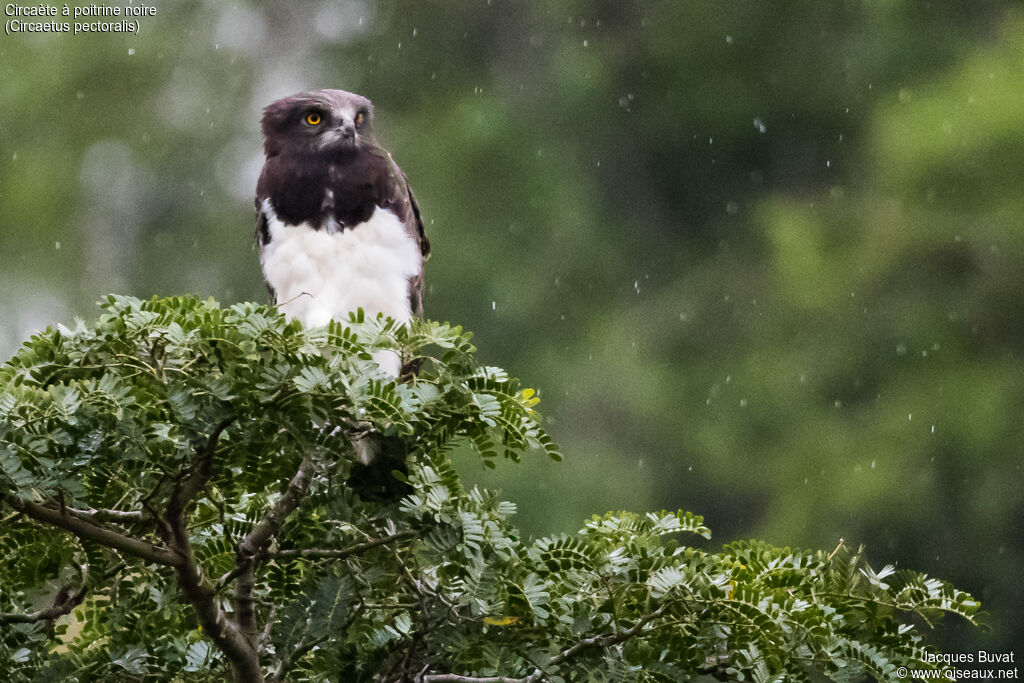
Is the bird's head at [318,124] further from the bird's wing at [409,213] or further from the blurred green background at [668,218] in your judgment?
the blurred green background at [668,218]

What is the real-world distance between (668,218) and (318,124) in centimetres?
403

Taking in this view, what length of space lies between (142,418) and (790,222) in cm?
479

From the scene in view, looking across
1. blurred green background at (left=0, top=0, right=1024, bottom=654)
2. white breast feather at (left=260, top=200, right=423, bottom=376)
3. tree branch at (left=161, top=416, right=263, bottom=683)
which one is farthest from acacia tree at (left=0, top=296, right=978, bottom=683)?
blurred green background at (left=0, top=0, right=1024, bottom=654)

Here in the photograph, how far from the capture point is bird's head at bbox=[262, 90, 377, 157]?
2.59 metres

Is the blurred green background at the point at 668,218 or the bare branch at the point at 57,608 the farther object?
the blurred green background at the point at 668,218

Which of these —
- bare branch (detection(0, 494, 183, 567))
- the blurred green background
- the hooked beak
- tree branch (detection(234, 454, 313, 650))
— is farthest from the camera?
the blurred green background

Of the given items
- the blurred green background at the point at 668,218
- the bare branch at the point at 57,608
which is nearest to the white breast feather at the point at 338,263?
the bare branch at the point at 57,608

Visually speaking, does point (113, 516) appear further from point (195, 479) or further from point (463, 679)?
point (463, 679)

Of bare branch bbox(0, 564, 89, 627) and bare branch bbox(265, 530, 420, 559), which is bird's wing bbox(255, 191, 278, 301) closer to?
bare branch bbox(0, 564, 89, 627)

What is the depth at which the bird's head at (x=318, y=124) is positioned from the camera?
2.59 meters

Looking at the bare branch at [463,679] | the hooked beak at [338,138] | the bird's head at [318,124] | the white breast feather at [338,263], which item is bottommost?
the bare branch at [463,679]

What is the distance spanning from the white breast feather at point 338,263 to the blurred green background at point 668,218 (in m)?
2.56

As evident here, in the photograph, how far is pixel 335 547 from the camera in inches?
60.9

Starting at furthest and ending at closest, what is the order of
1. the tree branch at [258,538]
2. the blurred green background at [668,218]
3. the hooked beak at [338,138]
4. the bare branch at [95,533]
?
the blurred green background at [668,218] < the hooked beak at [338,138] < the tree branch at [258,538] < the bare branch at [95,533]
